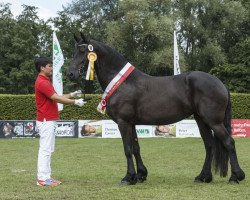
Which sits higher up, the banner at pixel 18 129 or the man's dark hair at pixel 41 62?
the man's dark hair at pixel 41 62

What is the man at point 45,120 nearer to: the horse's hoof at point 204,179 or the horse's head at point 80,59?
the horse's head at point 80,59

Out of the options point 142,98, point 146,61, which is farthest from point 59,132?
point 146,61

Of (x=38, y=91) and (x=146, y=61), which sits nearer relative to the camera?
(x=38, y=91)

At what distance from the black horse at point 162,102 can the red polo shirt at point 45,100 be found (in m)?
0.51

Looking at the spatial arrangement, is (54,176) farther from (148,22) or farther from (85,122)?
(148,22)

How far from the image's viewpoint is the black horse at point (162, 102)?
8977mm

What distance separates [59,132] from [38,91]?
19630 millimetres

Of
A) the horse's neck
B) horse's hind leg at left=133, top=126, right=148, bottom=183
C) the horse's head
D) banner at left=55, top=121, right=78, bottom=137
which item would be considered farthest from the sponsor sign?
the horse's head

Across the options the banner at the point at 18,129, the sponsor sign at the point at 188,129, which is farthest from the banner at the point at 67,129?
the sponsor sign at the point at 188,129

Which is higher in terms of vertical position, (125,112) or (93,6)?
(93,6)

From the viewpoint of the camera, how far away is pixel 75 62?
9281 millimetres

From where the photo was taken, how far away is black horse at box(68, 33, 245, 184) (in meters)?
8.98

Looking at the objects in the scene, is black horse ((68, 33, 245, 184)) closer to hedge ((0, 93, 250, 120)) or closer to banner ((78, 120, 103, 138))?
banner ((78, 120, 103, 138))

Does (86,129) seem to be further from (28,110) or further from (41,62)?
(41,62)
